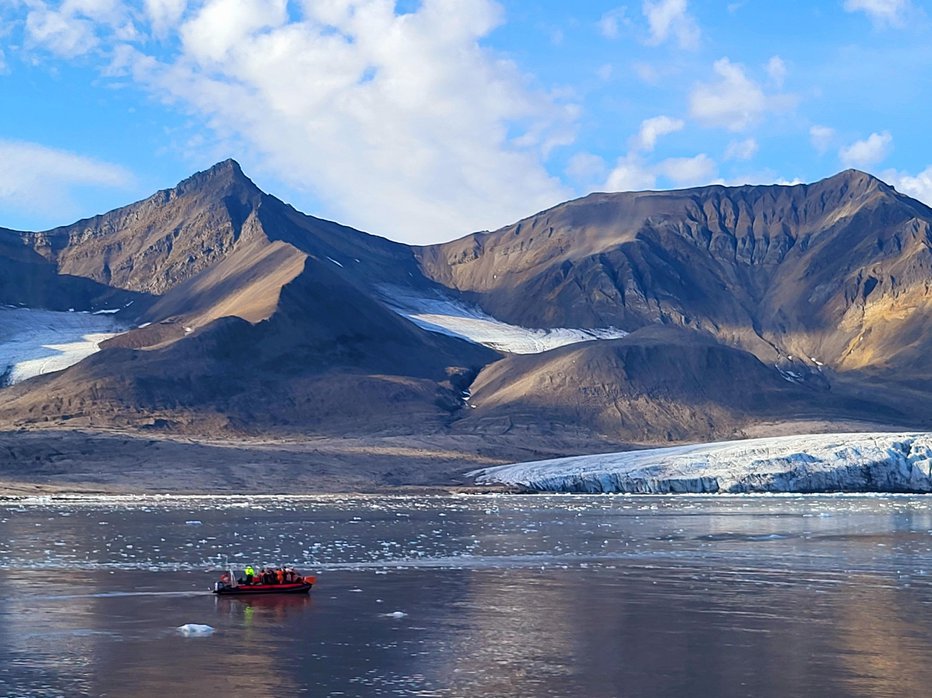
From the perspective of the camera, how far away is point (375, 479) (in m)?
134

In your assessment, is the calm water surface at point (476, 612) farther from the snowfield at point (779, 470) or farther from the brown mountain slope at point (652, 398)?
the brown mountain slope at point (652, 398)

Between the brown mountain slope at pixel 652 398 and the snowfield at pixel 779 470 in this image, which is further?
the brown mountain slope at pixel 652 398

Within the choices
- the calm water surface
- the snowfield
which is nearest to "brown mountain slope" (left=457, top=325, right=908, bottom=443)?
the snowfield

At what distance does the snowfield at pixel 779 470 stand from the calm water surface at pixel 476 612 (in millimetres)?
44200

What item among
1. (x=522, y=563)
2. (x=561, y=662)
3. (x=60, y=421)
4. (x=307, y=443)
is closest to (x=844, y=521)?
(x=522, y=563)

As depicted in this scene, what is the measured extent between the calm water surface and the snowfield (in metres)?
44.2

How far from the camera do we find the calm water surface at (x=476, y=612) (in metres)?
30.4

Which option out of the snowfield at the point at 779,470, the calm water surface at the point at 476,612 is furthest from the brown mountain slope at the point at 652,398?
the calm water surface at the point at 476,612

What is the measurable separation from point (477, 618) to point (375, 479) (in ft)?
311

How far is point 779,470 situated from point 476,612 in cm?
8431

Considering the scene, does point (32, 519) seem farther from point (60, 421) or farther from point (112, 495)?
point (60, 421)

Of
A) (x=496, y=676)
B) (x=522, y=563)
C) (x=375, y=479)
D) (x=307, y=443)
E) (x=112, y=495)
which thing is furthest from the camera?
(x=307, y=443)

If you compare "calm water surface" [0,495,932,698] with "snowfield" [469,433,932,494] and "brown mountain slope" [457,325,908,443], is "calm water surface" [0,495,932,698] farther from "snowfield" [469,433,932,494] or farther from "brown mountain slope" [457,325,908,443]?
"brown mountain slope" [457,325,908,443]

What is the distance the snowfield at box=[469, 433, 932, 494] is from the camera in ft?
393
